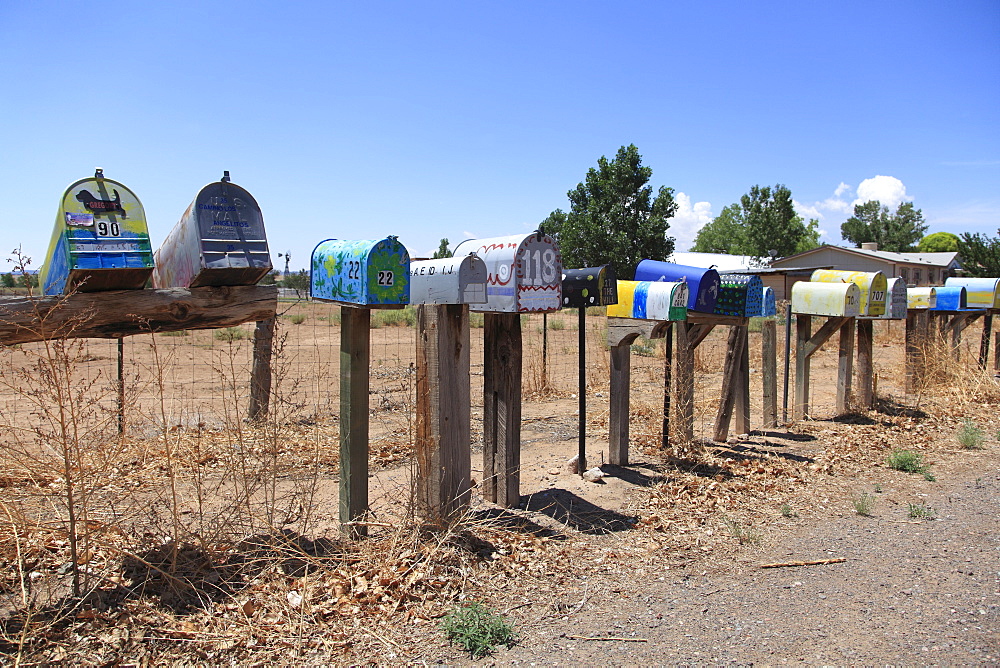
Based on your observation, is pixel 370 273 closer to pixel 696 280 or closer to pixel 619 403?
pixel 619 403

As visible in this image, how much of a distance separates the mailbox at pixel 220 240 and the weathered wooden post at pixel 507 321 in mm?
1189

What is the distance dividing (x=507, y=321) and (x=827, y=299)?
4043mm

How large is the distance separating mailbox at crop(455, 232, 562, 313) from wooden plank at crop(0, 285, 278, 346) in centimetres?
113

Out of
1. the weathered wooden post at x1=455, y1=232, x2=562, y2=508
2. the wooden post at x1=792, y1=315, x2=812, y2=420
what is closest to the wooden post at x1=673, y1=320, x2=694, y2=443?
the weathered wooden post at x1=455, y1=232, x2=562, y2=508

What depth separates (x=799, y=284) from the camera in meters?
6.69

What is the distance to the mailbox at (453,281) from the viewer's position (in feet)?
11.1

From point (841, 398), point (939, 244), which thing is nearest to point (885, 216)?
point (939, 244)

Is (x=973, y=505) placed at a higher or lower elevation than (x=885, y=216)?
lower

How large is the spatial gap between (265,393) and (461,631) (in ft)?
12.4

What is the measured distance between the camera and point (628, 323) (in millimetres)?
4762

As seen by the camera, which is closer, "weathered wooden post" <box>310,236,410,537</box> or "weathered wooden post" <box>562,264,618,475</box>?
"weathered wooden post" <box>310,236,410,537</box>

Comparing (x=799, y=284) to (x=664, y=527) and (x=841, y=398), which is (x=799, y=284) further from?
(x=664, y=527)

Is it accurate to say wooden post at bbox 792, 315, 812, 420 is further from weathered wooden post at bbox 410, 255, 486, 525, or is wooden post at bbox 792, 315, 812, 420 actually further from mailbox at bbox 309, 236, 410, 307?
mailbox at bbox 309, 236, 410, 307

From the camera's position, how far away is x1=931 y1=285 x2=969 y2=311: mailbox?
8.50 m
